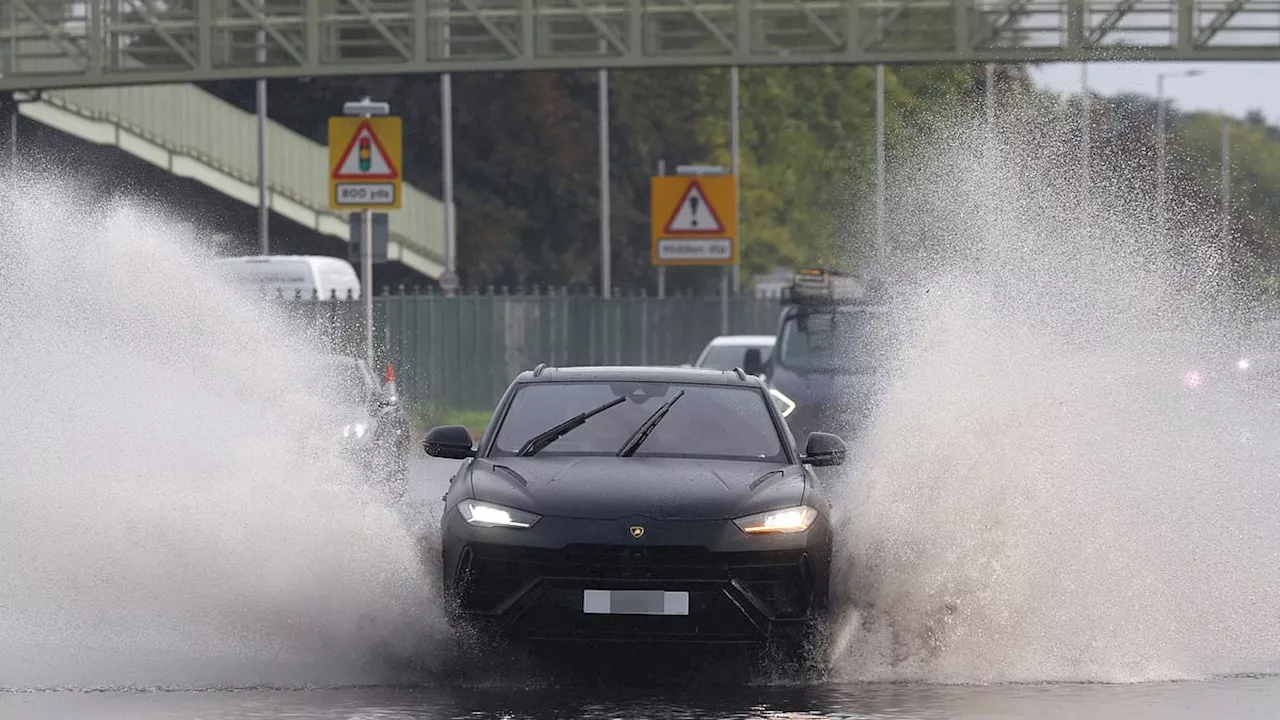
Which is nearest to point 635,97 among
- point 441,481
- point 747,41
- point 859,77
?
point 859,77

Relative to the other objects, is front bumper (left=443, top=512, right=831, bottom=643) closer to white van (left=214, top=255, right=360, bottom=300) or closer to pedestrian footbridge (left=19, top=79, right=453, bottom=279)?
white van (left=214, top=255, right=360, bottom=300)

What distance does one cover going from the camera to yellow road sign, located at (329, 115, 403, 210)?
28.2 m

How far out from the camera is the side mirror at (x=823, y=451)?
13.8m

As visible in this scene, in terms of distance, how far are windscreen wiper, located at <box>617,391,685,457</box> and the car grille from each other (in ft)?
4.22

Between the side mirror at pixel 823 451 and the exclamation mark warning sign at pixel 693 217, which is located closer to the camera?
the side mirror at pixel 823 451

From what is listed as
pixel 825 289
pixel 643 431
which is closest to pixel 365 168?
pixel 825 289

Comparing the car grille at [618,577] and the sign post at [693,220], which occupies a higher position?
the sign post at [693,220]

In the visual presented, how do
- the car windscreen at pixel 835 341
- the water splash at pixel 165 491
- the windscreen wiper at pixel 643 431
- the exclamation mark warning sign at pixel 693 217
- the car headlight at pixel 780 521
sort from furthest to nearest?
the exclamation mark warning sign at pixel 693 217, the car windscreen at pixel 835 341, the windscreen wiper at pixel 643 431, the water splash at pixel 165 491, the car headlight at pixel 780 521

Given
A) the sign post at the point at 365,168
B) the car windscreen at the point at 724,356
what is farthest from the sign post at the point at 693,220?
the sign post at the point at 365,168

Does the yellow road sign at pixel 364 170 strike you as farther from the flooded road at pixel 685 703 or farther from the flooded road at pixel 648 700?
the flooded road at pixel 685 703

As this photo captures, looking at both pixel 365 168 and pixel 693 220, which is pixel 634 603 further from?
pixel 693 220

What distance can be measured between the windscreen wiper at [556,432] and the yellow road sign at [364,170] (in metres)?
14.4

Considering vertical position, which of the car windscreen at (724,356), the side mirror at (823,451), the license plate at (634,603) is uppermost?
the side mirror at (823,451)

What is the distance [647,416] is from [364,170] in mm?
14853
